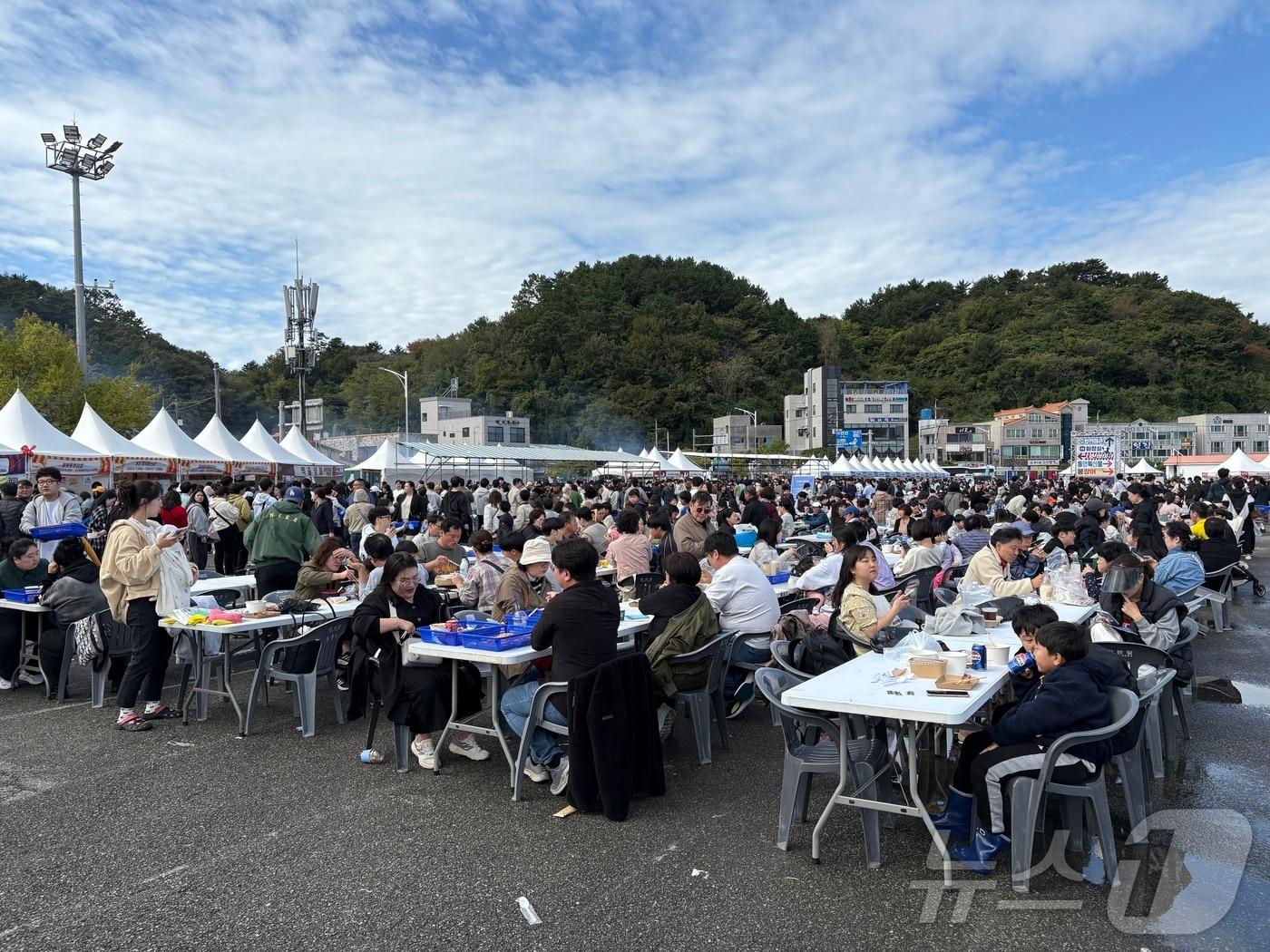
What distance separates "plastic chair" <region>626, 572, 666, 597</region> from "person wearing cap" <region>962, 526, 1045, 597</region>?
8.30 feet

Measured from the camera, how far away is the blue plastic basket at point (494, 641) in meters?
4.24

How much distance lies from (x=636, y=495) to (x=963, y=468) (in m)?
56.6

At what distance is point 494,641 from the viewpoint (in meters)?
4.24

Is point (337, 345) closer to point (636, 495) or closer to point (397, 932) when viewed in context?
point (636, 495)

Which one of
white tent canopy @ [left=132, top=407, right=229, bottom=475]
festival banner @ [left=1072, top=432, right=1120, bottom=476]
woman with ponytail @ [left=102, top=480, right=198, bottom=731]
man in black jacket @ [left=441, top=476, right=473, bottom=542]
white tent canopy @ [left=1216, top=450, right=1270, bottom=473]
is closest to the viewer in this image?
woman with ponytail @ [left=102, top=480, right=198, bottom=731]

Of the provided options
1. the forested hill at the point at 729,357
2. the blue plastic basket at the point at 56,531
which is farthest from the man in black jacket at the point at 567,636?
the forested hill at the point at 729,357

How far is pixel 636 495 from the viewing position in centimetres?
1641

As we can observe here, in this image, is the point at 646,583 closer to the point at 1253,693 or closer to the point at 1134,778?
the point at 1134,778

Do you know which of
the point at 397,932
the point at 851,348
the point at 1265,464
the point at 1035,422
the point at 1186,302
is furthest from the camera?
the point at 851,348

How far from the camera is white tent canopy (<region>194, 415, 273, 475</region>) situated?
68.8 feet

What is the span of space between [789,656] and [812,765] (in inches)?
39.0

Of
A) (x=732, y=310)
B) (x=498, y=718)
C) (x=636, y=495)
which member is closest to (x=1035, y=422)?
(x=732, y=310)

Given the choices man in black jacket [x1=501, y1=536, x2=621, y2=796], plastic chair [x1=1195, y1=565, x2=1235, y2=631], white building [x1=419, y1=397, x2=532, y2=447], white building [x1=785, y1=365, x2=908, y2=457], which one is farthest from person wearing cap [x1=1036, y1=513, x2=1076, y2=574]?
white building [x1=785, y1=365, x2=908, y2=457]

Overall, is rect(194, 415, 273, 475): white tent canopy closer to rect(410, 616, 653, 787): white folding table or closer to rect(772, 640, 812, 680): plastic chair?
rect(410, 616, 653, 787): white folding table
